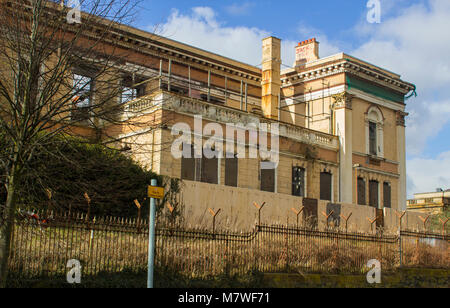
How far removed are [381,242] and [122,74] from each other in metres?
11.8

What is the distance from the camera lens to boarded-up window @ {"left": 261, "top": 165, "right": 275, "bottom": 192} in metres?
30.9

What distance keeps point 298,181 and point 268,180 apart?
9.55 feet

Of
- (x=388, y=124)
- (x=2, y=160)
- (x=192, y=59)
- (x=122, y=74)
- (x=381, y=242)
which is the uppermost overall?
(x=192, y=59)

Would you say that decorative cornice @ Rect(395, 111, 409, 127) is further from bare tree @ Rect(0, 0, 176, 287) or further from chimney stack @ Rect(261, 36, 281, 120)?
bare tree @ Rect(0, 0, 176, 287)

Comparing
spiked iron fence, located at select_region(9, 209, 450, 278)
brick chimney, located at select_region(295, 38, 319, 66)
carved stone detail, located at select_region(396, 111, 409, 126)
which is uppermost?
brick chimney, located at select_region(295, 38, 319, 66)

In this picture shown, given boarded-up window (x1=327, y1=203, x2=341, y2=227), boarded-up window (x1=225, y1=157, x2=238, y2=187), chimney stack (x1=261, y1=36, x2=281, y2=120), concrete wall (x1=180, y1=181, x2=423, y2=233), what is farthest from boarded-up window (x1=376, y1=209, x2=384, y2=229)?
boarded-up window (x1=225, y1=157, x2=238, y2=187)

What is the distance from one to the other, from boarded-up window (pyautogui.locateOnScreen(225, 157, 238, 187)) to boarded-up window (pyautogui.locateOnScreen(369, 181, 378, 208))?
501 inches

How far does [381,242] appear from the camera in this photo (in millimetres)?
20906

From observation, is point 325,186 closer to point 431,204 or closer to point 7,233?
point 431,204

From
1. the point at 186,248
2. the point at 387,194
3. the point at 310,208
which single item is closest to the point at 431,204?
the point at 387,194

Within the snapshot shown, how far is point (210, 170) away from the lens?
2847 cm

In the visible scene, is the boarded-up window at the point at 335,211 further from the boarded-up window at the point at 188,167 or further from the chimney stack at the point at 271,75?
the chimney stack at the point at 271,75
